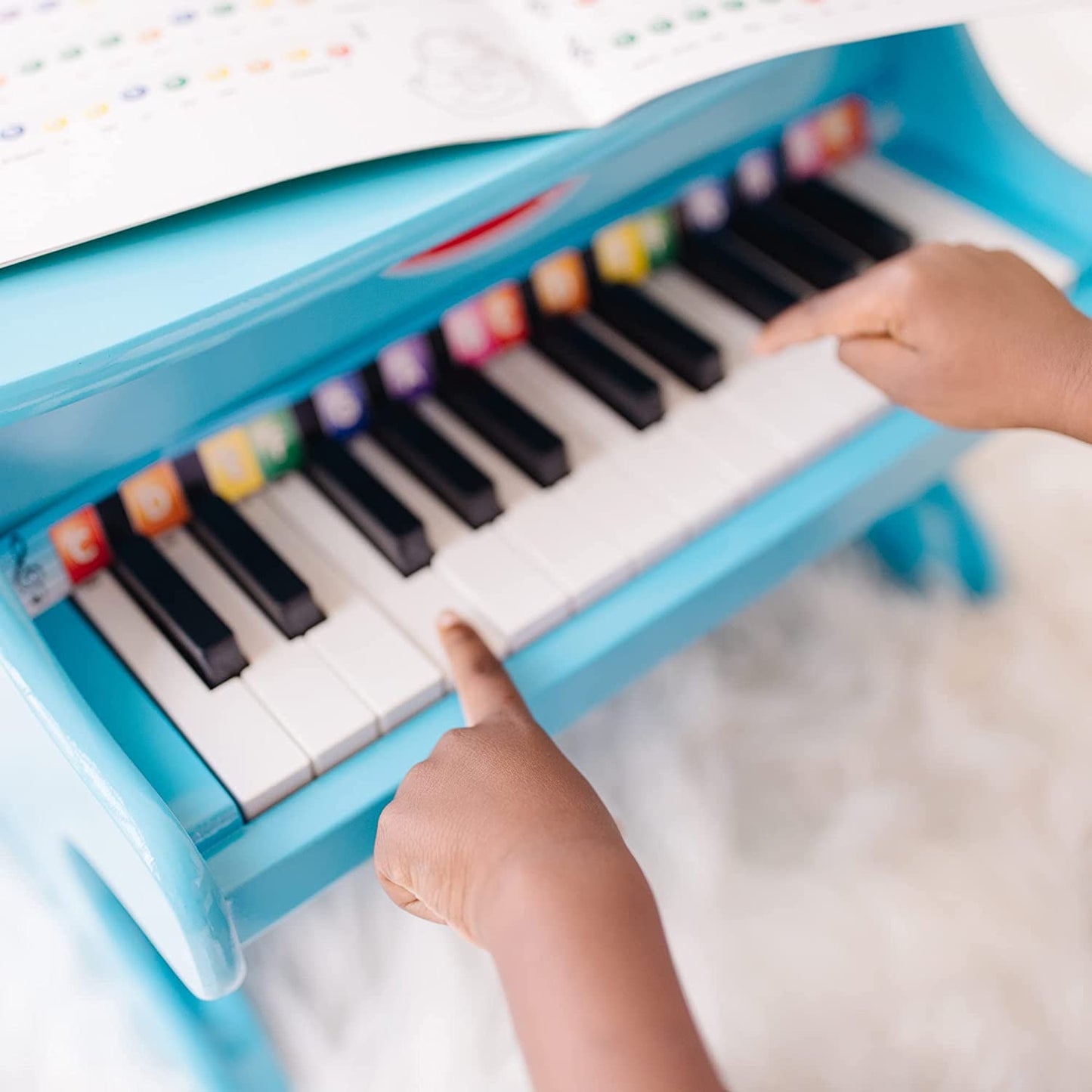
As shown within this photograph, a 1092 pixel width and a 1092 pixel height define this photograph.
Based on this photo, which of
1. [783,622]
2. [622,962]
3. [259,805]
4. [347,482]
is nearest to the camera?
[622,962]

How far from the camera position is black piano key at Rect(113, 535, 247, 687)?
0.75 meters

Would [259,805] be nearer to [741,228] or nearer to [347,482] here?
[347,482]

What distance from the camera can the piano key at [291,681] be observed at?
0.74 meters

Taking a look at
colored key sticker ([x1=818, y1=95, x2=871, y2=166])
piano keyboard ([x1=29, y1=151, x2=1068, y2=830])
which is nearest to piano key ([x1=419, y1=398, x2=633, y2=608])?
piano keyboard ([x1=29, y1=151, x2=1068, y2=830])

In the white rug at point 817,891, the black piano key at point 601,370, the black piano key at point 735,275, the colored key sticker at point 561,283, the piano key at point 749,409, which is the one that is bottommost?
the white rug at point 817,891

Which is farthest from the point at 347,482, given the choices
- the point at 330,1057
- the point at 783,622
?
the point at 783,622

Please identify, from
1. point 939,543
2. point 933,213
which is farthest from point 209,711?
point 939,543

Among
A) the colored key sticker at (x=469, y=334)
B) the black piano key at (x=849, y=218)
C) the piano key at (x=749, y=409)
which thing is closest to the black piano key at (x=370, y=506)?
the colored key sticker at (x=469, y=334)

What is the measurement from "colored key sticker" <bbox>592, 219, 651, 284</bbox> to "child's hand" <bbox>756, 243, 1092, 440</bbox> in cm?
19

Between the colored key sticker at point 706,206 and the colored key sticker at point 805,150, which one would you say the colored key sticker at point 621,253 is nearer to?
the colored key sticker at point 706,206

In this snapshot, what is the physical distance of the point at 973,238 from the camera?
3.41 ft

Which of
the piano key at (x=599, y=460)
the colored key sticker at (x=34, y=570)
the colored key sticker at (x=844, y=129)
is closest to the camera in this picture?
the colored key sticker at (x=34, y=570)

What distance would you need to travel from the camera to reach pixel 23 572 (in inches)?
29.8

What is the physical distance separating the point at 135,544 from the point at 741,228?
1.86ft
